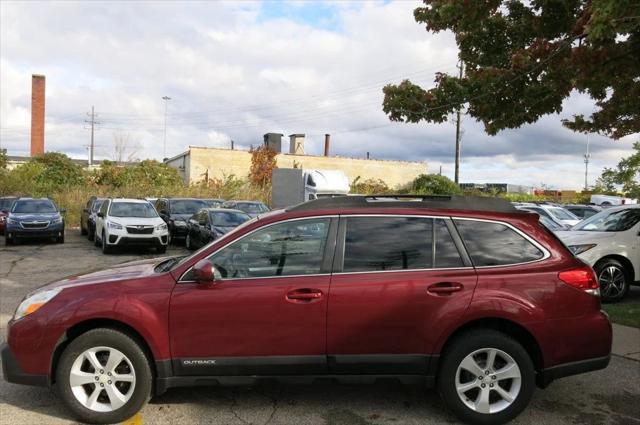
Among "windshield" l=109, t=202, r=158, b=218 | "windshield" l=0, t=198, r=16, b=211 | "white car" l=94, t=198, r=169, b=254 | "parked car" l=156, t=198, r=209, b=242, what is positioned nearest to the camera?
"white car" l=94, t=198, r=169, b=254

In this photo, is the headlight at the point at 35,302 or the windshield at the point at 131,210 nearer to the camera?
the headlight at the point at 35,302

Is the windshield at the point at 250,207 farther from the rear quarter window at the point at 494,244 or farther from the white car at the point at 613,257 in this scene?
the rear quarter window at the point at 494,244

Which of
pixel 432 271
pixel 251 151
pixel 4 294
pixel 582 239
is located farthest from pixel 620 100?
pixel 251 151

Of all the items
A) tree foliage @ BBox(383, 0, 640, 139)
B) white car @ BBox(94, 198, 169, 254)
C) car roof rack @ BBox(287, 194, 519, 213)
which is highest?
tree foliage @ BBox(383, 0, 640, 139)

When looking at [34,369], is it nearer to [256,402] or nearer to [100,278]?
[100,278]

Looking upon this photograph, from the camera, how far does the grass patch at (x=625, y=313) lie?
24.1ft

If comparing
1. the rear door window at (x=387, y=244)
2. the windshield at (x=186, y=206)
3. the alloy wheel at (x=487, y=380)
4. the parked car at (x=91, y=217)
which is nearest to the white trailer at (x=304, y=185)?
the windshield at (x=186, y=206)

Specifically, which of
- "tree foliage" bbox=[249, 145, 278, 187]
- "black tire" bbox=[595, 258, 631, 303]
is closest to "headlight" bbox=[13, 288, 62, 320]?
"black tire" bbox=[595, 258, 631, 303]

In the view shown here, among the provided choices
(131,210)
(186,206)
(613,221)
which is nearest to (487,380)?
(613,221)

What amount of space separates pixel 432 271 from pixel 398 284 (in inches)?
11.4

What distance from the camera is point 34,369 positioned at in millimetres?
3959

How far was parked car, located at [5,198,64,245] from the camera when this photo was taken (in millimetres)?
16906

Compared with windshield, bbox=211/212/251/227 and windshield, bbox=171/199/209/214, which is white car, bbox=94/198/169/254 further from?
windshield, bbox=171/199/209/214

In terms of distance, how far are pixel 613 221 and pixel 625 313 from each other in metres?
2.17
